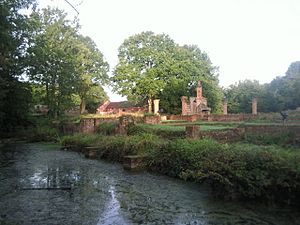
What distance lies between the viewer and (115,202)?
8.95 meters

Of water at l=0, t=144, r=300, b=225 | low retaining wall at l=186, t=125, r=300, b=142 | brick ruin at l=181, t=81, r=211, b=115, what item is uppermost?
brick ruin at l=181, t=81, r=211, b=115

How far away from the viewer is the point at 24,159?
18.0 m

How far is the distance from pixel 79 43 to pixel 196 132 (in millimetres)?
41493

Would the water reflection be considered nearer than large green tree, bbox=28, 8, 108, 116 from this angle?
Yes

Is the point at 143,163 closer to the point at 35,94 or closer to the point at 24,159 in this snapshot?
the point at 24,159

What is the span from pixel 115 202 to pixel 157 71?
4743cm

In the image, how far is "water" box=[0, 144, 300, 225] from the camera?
7.45 metres

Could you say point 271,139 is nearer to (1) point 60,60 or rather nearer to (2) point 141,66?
(1) point 60,60

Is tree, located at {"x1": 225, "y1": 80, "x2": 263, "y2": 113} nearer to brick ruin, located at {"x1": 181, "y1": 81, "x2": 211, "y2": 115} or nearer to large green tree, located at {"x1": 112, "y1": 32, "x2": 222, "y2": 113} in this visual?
large green tree, located at {"x1": 112, "y1": 32, "x2": 222, "y2": 113}

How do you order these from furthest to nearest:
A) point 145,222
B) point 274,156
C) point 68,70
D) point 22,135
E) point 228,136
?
point 68,70, point 22,135, point 228,136, point 274,156, point 145,222

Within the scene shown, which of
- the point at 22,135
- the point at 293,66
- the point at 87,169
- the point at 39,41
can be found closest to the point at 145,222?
the point at 87,169

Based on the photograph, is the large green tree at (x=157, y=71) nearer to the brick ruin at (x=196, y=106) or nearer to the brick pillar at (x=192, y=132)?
the brick ruin at (x=196, y=106)

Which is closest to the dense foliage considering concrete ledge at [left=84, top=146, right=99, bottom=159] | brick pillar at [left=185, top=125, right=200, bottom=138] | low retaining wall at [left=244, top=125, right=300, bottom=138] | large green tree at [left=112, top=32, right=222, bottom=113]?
large green tree at [left=112, top=32, right=222, bottom=113]

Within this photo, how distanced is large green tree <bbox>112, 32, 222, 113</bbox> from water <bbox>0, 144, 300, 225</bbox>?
42.3 metres
